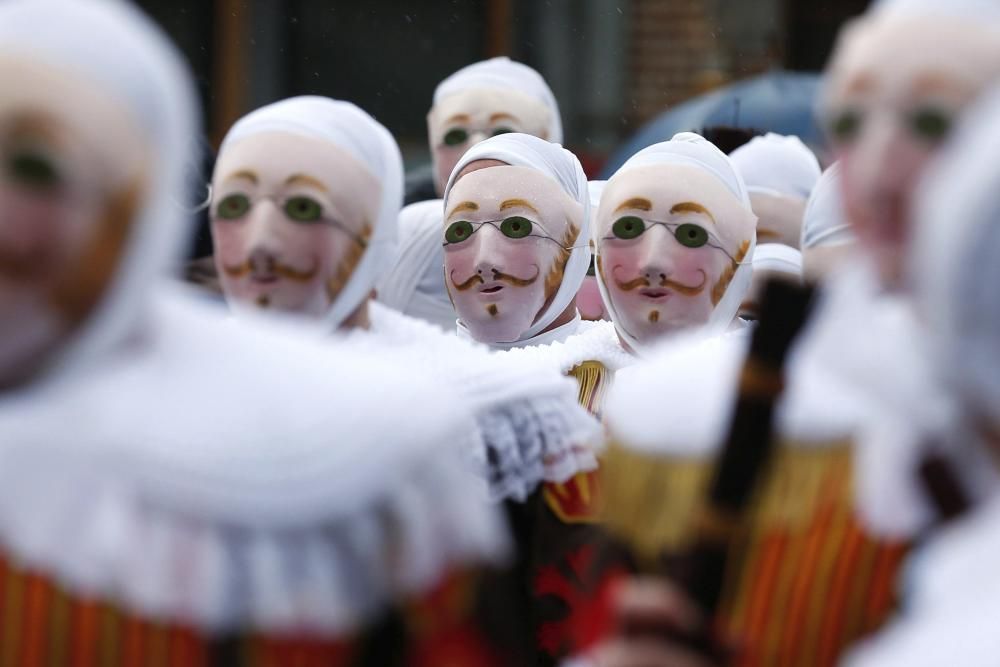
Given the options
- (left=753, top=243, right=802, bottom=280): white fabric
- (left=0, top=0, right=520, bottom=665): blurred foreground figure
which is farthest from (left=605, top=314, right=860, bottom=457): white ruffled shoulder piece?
(left=753, top=243, right=802, bottom=280): white fabric

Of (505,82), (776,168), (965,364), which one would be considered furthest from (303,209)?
(505,82)

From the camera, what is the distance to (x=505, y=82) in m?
6.81

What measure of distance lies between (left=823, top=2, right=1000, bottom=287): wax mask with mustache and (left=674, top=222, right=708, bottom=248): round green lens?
2.28 meters

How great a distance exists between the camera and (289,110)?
3.45m

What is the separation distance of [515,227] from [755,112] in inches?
151

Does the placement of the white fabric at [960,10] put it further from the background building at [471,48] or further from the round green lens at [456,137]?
the background building at [471,48]

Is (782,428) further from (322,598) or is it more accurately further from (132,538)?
(132,538)

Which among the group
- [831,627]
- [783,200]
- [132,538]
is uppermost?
[132,538]

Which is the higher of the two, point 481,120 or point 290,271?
point 290,271

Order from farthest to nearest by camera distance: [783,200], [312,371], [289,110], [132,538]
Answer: [783,200] → [289,110] → [312,371] → [132,538]

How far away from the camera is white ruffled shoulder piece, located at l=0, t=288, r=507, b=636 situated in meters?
1.99

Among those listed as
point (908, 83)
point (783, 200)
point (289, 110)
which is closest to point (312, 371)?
point (908, 83)

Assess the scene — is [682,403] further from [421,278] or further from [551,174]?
[421,278]

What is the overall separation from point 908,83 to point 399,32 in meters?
9.62
